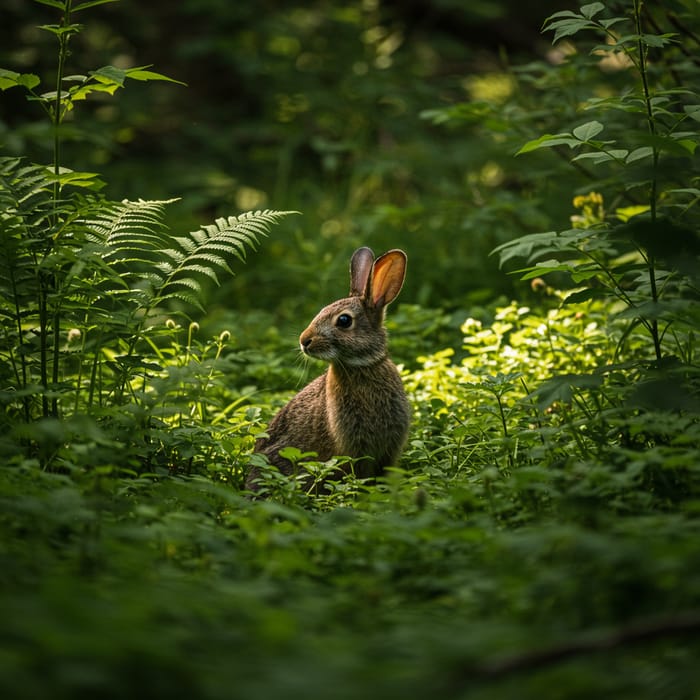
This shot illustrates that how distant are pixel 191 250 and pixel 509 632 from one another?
322 cm

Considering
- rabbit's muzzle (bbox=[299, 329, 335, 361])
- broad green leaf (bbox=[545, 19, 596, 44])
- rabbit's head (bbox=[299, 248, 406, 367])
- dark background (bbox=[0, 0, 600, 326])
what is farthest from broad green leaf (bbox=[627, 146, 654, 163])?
dark background (bbox=[0, 0, 600, 326])

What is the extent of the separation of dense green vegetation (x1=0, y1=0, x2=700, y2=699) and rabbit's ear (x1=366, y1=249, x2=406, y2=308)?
64 centimetres

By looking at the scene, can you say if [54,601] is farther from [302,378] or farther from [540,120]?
[540,120]

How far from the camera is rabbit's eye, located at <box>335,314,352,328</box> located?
5.63 metres

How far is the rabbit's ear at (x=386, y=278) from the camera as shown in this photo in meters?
5.85

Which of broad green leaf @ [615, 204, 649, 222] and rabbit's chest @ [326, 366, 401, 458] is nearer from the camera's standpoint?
rabbit's chest @ [326, 366, 401, 458]

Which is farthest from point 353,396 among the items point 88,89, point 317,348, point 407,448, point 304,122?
point 304,122

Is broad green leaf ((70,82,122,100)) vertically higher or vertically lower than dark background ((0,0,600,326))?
lower

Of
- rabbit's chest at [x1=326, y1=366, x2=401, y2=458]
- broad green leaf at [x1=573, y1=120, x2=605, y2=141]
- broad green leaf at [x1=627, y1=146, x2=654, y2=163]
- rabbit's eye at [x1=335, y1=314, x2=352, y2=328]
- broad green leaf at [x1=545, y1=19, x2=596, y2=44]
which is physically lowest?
rabbit's chest at [x1=326, y1=366, x2=401, y2=458]

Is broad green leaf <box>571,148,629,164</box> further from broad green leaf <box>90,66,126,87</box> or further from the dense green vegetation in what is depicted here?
broad green leaf <box>90,66,126,87</box>

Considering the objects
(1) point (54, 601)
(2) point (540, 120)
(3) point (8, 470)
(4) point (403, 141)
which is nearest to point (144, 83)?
(4) point (403, 141)

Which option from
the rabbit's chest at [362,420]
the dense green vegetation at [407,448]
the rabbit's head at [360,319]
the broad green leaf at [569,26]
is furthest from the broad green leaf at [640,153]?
the rabbit's chest at [362,420]

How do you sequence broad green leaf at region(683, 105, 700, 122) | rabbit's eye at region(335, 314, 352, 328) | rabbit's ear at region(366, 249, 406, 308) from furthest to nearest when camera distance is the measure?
1. rabbit's ear at region(366, 249, 406, 308)
2. rabbit's eye at region(335, 314, 352, 328)
3. broad green leaf at region(683, 105, 700, 122)

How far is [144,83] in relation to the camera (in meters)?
11.8
